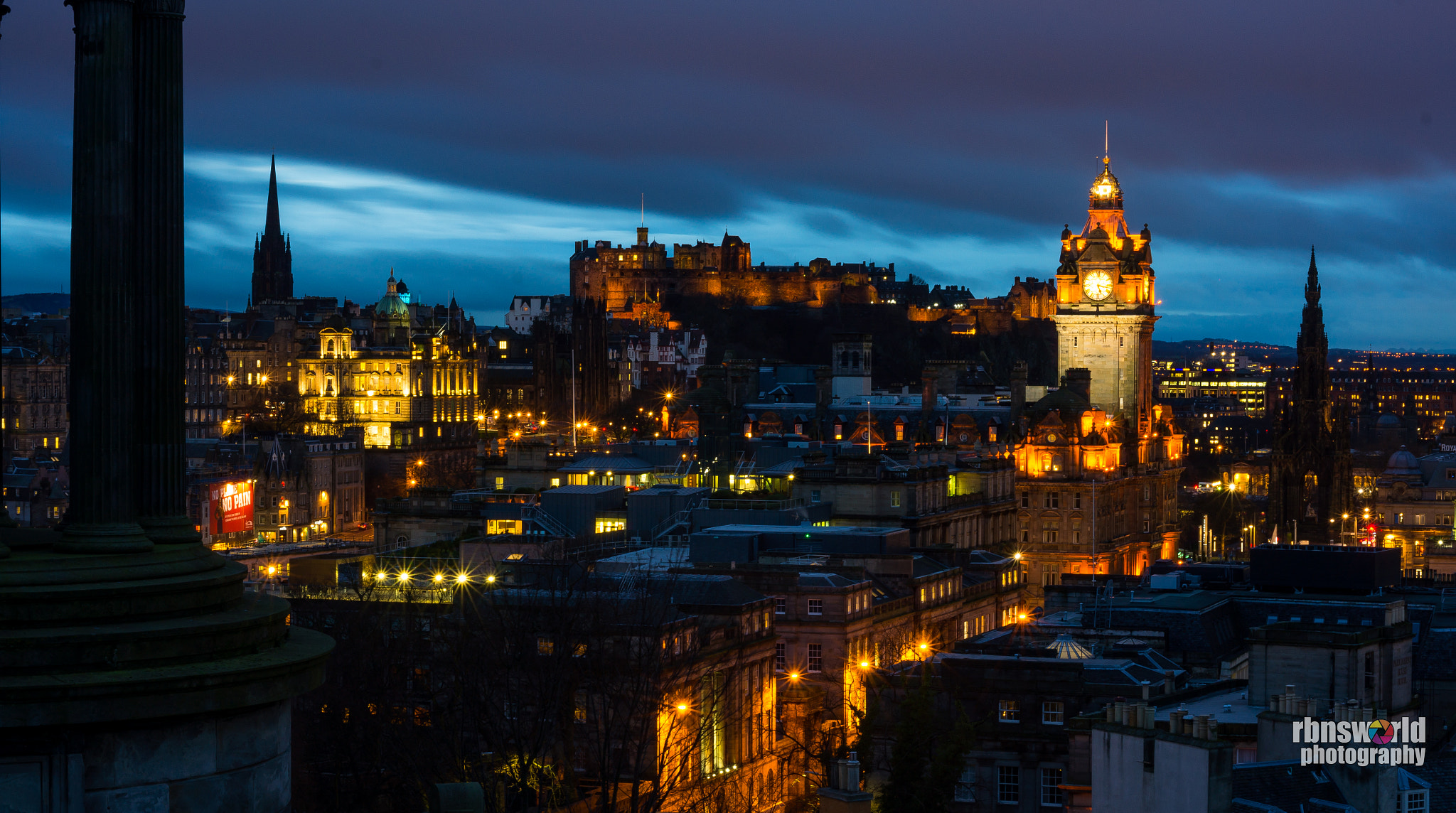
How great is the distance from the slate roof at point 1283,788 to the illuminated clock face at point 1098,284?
102355 millimetres

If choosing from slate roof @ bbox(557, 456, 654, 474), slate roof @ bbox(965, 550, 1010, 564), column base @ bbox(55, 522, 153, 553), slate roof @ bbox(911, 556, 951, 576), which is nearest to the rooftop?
column base @ bbox(55, 522, 153, 553)

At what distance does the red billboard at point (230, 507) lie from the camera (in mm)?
121125

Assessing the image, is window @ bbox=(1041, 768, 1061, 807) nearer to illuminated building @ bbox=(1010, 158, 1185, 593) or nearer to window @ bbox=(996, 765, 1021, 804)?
window @ bbox=(996, 765, 1021, 804)

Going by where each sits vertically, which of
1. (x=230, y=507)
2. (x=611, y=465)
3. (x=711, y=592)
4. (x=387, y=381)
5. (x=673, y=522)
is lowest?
(x=230, y=507)

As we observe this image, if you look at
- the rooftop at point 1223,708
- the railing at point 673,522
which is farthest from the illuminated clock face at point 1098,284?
the rooftop at point 1223,708

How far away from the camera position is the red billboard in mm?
121125

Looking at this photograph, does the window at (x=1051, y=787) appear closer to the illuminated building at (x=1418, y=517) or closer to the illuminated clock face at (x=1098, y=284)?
the illuminated building at (x=1418, y=517)

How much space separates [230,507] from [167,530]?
360 ft

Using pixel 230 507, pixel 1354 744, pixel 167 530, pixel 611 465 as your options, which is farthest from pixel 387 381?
pixel 167 530

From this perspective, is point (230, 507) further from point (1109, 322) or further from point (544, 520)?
point (1109, 322)

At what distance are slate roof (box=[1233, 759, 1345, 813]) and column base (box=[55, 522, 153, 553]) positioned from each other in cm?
2038

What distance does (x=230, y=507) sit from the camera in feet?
403

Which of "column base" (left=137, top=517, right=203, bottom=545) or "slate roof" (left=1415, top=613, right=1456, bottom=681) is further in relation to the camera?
"slate roof" (left=1415, top=613, right=1456, bottom=681)

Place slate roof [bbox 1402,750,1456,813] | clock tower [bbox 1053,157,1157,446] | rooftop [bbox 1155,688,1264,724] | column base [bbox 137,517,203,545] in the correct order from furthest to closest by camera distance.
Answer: clock tower [bbox 1053,157,1157,446] → rooftop [bbox 1155,688,1264,724] → slate roof [bbox 1402,750,1456,813] → column base [bbox 137,517,203,545]
